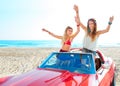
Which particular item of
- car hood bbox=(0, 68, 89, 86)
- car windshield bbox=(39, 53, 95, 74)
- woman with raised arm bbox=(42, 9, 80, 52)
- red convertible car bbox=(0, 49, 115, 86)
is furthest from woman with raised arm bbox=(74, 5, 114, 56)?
car hood bbox=(0, 68, 89, 86)

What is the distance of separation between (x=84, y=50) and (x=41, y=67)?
1557 mm

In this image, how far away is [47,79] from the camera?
5.32 m

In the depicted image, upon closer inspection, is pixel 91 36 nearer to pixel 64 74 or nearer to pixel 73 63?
pixel 73 63

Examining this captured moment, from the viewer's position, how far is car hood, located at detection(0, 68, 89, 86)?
512cm

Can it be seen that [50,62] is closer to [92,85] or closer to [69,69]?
[69,69]

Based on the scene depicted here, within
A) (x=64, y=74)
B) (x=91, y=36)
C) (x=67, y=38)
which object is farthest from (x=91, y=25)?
(x=64, y=74)

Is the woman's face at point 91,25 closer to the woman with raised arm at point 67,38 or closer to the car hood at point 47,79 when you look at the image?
the woman with raised arm at point 67,38

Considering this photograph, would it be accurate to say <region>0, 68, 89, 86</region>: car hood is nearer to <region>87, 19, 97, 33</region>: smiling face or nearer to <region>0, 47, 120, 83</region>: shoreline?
<region>87, 19, 97, 33</region>: smiling face

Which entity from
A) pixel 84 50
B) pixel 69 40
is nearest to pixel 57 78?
pixel 84 50

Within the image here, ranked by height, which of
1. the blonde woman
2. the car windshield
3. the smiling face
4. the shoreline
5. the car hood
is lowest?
the shoreline

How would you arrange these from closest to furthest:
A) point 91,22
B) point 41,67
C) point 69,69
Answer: point 69,69
point 41,67
point 91,22

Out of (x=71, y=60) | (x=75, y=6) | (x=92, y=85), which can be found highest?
(x=75, y=6)

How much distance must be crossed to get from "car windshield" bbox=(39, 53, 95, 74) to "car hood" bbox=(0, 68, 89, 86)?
23cm

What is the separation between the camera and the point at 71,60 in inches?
250
